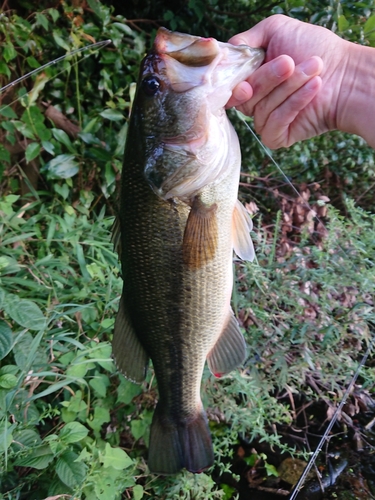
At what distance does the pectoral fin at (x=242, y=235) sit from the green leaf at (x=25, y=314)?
0.77 m

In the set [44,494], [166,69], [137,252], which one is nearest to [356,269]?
[137,252]

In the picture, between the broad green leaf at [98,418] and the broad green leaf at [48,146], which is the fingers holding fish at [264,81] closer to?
the broad green leaf at [98,418]

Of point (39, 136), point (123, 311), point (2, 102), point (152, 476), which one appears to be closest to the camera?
point (123, 311)

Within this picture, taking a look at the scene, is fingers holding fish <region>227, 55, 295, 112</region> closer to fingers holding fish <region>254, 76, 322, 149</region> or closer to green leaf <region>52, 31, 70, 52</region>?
fingers holding fish <region>254, 76, 322, 149</region>

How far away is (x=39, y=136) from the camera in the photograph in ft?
7.98

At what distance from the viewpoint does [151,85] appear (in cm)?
104

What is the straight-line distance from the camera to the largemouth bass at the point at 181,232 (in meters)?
1.03

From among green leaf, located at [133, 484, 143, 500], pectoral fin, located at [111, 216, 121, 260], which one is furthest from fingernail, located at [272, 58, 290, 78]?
green leaf, located at [133, 484, 143, 500]

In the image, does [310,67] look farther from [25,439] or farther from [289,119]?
[25,439]

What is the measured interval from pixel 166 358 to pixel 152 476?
742mm

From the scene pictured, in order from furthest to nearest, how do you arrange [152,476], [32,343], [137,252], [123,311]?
[152,476] < [32,343] < [123,311] < [137,252]

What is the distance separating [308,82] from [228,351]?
893 millimetres

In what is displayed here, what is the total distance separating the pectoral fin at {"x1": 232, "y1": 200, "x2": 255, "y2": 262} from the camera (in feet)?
4.06

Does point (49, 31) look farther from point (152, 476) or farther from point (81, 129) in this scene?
point (152, 476)
